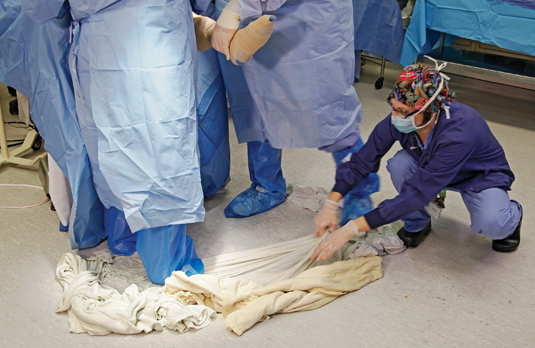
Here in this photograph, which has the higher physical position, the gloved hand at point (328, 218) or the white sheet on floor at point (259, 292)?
the gloved hand at point (328, 218)

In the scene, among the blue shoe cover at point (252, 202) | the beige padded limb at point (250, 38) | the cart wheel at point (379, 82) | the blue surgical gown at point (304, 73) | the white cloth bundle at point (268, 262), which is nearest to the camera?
the beige padded limb at point (250, 38)

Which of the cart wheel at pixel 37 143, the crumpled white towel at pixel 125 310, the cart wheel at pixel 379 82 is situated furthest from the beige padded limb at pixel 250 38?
the cart wheel at pixel 379 82

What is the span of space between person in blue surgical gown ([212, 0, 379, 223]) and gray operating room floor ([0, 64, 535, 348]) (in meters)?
0.32

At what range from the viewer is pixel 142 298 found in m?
1.42

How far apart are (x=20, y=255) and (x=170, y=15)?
1.02 meters

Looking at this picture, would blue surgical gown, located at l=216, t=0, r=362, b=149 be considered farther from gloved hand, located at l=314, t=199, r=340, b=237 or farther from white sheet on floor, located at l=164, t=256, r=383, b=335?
white sheet on floor, located at l=164, t=256, r=383, b=335

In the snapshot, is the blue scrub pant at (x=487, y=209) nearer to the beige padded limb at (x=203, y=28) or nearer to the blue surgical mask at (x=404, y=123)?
the blue surgical mask at (x=404, y=123)

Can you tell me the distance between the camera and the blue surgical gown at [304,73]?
1448mm

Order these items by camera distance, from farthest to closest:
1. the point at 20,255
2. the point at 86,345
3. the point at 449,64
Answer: the point at 449,64 < the point at 20,255 < the point at 86,345

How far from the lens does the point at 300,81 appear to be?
60.0 inches

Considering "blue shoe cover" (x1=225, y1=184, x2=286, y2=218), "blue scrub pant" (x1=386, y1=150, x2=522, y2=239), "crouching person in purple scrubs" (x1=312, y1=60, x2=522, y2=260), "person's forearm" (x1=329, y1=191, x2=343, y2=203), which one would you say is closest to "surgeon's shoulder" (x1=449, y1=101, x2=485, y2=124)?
"crouching person in purple scrubs" (x1=312, y1=60, x2=522, y2=260)

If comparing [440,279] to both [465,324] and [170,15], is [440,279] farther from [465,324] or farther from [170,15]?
[170,15]

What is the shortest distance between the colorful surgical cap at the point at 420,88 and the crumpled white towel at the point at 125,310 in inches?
32.5

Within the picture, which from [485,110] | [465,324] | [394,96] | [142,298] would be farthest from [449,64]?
[142,298]
